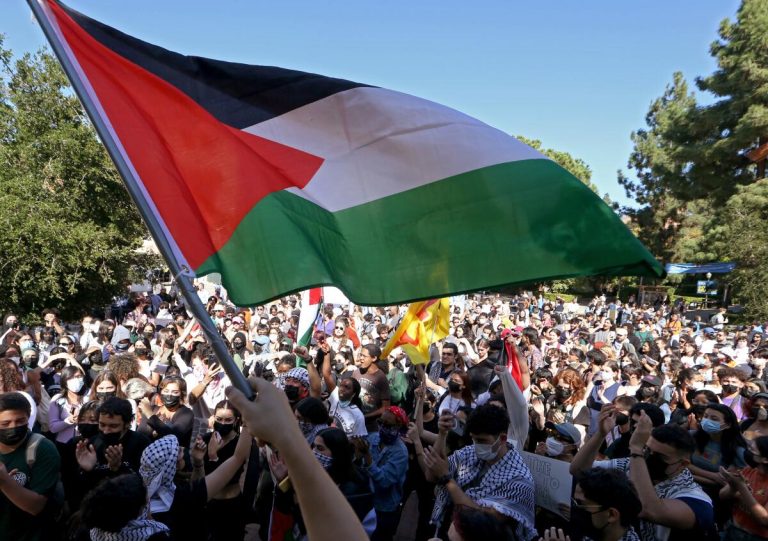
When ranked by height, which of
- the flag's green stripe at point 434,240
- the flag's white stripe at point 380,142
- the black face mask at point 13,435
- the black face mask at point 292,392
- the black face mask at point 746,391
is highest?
the flag's white stripe at point 380,142

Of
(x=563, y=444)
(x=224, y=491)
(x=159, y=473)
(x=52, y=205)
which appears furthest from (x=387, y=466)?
(x=52, y=205)

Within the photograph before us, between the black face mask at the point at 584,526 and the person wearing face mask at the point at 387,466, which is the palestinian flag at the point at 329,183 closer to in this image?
the black face mask at the point at 584,526

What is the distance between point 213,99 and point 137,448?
7.24ft

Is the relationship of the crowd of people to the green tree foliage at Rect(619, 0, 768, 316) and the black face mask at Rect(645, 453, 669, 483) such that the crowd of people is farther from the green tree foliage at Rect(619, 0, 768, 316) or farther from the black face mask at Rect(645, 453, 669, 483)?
the green tree foliage at Rect(619, 0, 768, 316)

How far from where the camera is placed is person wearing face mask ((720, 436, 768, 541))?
11.7ft

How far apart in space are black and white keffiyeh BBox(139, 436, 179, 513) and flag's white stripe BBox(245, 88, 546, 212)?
1.71 meters

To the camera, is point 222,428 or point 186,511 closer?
point 186,511

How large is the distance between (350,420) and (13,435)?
2526mm

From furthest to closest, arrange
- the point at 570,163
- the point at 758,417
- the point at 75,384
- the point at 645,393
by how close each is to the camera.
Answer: the point at 570,163
the point at 645,393
the point at 75,384
the point at 758,417

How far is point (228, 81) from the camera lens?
334 cm

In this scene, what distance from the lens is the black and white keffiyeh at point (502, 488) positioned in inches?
131

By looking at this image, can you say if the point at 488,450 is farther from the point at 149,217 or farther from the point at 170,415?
the point at 170,415

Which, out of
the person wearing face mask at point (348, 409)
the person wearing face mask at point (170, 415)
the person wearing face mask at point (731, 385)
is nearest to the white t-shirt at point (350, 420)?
the person wearing face mask at point (348, 409)

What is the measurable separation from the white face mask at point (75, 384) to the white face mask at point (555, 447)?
4352 millimetres
